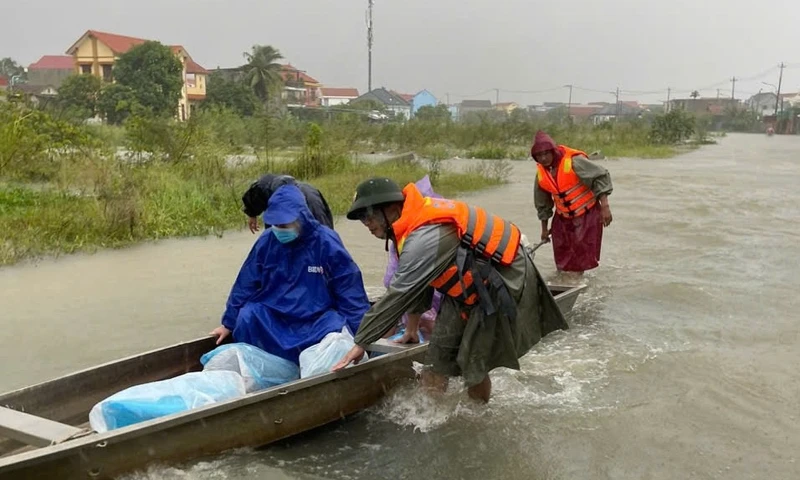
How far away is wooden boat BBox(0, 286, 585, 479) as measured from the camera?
2.95 m

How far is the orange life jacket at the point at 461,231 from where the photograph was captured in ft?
10.8

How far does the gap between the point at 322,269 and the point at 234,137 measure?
12.5 meters

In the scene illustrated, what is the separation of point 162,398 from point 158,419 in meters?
0.22

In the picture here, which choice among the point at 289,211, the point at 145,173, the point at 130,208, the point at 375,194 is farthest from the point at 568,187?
the point at 145,173

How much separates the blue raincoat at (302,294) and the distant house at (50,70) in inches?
2231

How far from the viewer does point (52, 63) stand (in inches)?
2485

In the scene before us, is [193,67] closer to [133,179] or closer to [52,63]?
[52,63]

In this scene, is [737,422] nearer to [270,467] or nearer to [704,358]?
[704,358]

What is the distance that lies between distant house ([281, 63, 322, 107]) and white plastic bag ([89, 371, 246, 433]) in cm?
4436

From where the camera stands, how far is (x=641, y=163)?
74.1 ft

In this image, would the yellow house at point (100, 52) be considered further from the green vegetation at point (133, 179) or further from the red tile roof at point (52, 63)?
the green vegetation at point (133, 179)

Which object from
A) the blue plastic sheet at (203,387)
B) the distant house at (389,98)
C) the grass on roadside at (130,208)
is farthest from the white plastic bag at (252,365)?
the distant house at (389,98)

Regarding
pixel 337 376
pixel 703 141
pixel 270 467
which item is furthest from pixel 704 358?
pixel 703 141

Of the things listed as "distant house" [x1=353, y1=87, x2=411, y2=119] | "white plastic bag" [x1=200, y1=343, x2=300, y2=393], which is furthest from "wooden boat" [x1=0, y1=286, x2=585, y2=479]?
"distant house" [x1=353, y1=87, x2=411, y2=119]
